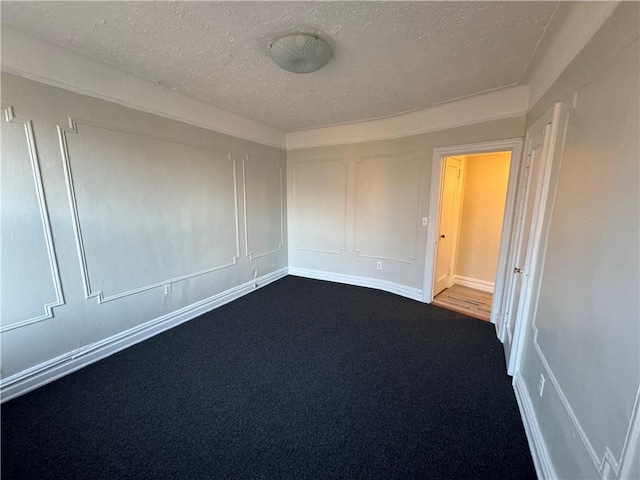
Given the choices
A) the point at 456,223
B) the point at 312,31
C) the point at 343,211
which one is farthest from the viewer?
the point at 343,211

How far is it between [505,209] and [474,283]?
179 cm

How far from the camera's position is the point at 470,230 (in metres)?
4.19

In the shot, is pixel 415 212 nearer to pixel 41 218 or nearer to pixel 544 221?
pixel 544 221

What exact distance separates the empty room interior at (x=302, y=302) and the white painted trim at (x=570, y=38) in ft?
0.05

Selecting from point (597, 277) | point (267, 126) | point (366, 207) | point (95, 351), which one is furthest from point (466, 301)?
point (95, 351)

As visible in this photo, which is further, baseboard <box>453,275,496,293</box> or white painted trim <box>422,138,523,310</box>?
baseboard <box>453,275,496,293</box>

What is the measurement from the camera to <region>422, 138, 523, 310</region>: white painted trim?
2754 millimetres

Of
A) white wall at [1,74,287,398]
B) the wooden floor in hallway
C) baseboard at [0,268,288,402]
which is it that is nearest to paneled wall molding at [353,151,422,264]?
the wooden floor in hallway

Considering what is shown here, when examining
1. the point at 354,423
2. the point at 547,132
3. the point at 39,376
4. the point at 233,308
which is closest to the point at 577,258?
the point at 547,132

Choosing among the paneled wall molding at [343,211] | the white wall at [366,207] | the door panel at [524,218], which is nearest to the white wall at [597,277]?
the door panel at [524,218]

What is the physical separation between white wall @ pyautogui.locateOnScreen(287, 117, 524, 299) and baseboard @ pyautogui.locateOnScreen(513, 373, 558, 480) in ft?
5.88

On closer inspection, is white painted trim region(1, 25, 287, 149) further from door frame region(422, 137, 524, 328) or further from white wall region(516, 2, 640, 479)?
white wall region(516, 2, 640, 479)

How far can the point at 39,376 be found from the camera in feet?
6.47

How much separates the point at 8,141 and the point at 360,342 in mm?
3158
